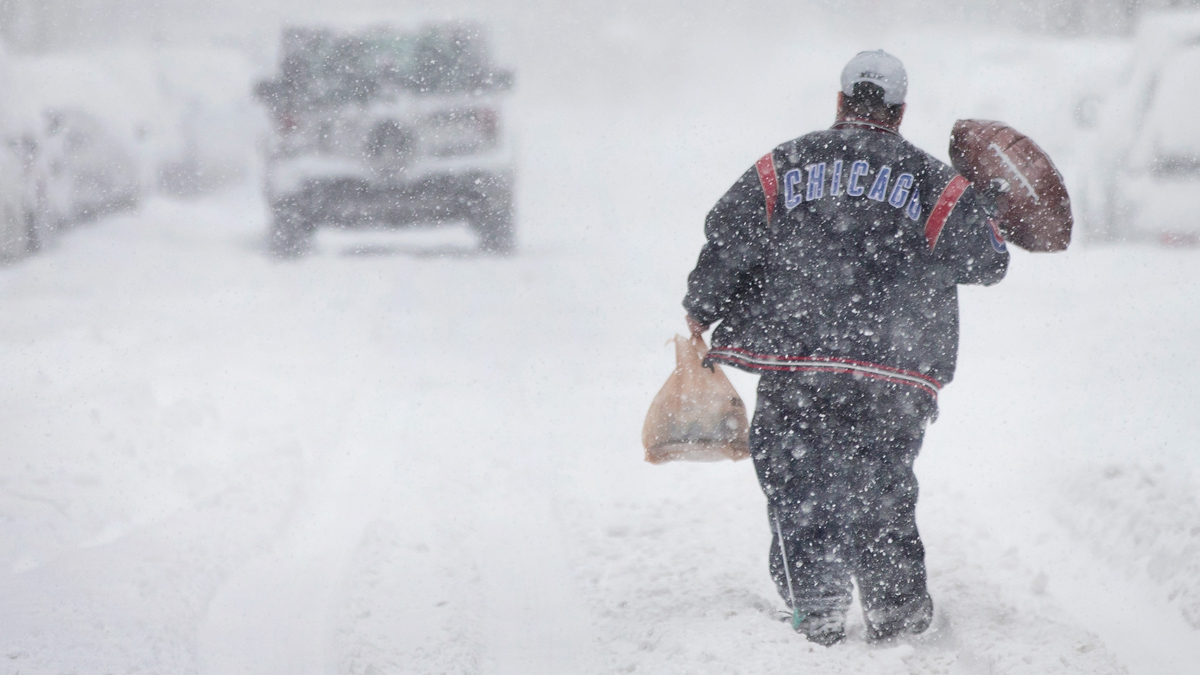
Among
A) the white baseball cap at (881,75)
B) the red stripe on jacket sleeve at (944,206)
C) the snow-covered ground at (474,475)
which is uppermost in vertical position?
the white baseball cap at (881,75)

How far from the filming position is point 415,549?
3.72m

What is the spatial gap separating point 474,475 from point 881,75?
2629 mm

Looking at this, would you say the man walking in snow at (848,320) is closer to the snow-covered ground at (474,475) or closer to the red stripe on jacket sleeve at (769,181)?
the red stripe on jacket sleeve at (769,181)

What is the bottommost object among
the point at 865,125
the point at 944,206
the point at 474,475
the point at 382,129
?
the point at 474,475

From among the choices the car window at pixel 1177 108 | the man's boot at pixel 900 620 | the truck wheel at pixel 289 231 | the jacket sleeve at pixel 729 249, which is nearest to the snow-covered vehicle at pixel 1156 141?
the car window at pixel 1177 108

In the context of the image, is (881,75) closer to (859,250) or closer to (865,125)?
(865,125)

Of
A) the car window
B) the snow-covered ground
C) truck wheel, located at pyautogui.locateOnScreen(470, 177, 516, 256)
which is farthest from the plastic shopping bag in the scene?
the car window

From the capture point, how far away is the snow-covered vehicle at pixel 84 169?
6.75 meters

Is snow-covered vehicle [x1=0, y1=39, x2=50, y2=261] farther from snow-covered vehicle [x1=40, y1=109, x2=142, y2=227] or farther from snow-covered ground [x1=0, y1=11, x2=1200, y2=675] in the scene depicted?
snow-covered ground [x1=0, y1=11, x2=1200, y2=675]

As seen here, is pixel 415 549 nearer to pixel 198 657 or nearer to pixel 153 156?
pixel 198 657

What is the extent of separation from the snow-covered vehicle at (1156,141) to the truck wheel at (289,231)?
6402mm

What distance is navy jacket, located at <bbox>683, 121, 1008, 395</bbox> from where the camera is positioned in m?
2.66

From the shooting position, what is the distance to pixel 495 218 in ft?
30.1

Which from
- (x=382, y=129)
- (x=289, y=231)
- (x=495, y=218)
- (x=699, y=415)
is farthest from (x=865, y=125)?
(x=289, y=231)
